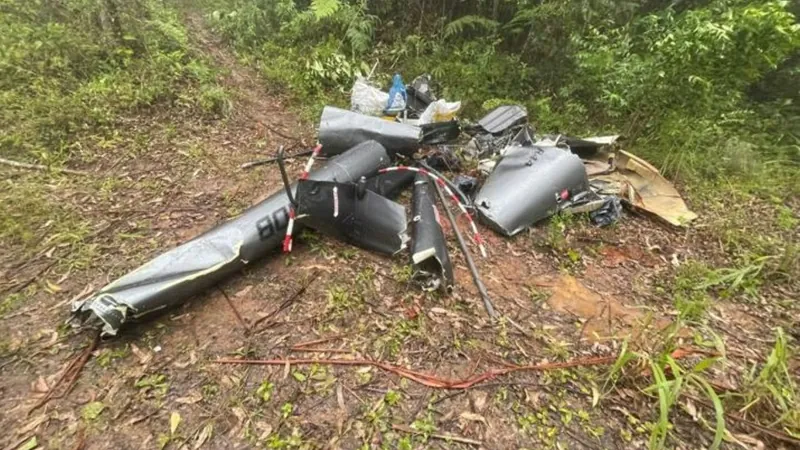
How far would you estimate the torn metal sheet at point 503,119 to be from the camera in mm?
4148

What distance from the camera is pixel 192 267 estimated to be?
226 centimetres

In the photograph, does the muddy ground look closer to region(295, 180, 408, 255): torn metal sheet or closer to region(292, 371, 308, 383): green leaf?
region(292, 371, 308, 383): green leaf

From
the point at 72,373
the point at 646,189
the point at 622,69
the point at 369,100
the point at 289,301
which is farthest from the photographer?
the point at 369,100

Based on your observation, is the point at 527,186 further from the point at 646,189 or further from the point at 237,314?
the point at 237,314

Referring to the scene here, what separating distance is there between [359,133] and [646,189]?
2593 mm

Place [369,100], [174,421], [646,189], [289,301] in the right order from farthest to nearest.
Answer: [369,100], [646,189], [289,301], [174,421]

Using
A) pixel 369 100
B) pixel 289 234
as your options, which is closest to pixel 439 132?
pixel 369 100

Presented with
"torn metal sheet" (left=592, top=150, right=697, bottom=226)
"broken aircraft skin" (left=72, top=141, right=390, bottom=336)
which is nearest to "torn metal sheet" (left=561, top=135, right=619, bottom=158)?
"torn metal sheet" (left=592, top=150, right=697, bottom=226)

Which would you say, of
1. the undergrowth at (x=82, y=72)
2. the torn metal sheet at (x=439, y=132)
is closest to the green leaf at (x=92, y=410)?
the undergrowth at (x=82, y=72)

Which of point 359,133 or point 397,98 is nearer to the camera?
point 359,133

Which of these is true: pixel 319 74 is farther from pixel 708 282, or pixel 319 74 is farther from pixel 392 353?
pixel 708 282

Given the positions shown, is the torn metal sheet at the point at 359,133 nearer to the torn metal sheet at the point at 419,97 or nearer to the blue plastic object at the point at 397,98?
the blue plastic object at the point at 397,98

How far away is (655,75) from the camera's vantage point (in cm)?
384

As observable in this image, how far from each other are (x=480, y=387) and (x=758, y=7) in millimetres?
3953
